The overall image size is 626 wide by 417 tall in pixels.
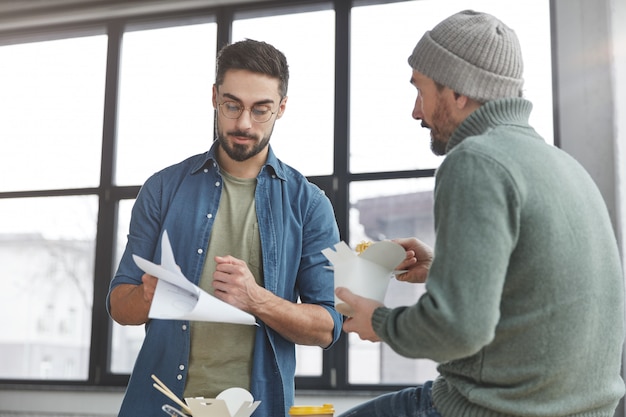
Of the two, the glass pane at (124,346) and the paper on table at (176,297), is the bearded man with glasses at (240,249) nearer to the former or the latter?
the paper on table at (176,297)

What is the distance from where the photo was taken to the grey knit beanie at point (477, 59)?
4.73 ft

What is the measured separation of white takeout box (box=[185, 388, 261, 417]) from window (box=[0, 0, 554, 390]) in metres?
2.38

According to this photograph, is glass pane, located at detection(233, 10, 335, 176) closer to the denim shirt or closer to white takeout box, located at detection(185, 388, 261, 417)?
the denim shirt

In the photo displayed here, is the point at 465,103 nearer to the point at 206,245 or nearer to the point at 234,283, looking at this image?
the point at 234,283

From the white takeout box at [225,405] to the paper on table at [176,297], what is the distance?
0.17 meters

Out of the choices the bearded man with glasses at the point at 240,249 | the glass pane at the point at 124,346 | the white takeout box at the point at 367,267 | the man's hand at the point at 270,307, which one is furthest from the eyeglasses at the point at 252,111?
the glass pane at the point at 124,346

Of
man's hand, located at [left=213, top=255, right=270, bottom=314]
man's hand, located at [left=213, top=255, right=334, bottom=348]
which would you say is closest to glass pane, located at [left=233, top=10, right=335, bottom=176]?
man's hand, located at [left=213, top=255, right=334, bottom=348]

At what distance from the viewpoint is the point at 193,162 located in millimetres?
2209

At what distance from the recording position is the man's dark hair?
83.4 inches

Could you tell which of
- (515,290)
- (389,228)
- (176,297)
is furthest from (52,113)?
(515,290)

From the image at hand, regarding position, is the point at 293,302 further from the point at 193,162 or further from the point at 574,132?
the point at 574,132

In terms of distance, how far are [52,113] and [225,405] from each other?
3689 millimetres

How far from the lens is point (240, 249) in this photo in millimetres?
2082

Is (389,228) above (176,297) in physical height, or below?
above
